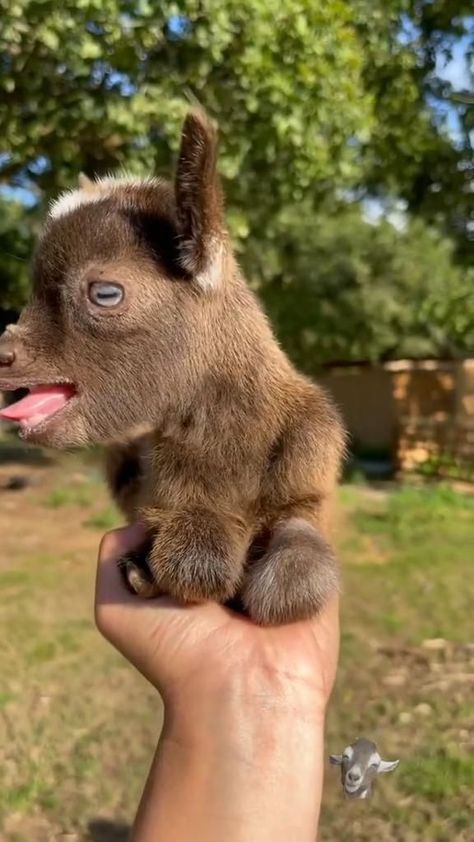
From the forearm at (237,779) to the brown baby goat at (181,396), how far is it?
1.25 feet

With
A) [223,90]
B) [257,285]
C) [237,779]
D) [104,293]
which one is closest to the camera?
[104,293]

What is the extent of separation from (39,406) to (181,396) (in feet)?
1.05

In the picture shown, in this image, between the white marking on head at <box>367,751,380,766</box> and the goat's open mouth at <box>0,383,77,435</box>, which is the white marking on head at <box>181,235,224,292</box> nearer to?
the goat's open mouth at <box>0,383,77,435</box>

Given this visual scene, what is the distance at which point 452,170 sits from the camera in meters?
12.0

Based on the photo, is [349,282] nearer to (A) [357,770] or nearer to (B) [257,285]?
(B) [257,285]

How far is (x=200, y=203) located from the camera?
6.11ft

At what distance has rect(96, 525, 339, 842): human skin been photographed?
2.11 metres

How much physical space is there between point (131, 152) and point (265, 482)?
6206mm

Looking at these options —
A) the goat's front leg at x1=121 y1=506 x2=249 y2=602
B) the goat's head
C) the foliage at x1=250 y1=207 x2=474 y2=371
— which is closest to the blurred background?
the goat's head

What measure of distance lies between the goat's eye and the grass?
212cm

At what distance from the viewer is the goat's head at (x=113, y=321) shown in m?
1.95

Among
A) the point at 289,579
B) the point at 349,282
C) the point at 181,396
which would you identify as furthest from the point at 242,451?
the point at 349,282

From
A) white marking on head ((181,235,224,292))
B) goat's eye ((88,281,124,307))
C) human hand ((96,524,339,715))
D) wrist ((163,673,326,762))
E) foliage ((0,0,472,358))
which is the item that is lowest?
wrist ((163,673,326,762))

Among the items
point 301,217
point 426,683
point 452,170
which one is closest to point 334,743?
point 426,683
